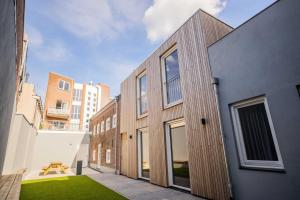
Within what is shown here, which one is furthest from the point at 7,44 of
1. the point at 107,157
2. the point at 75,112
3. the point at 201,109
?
the point at 75,112

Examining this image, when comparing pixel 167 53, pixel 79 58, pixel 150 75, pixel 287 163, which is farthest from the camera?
pixel 79 58

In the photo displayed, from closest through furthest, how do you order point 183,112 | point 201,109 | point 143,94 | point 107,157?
1. point 201,109
2. point 183,112
3. point 143,94
4. point 107,157

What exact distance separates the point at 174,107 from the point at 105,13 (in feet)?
15.4

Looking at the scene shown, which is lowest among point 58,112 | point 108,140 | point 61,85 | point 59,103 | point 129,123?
point 108,140

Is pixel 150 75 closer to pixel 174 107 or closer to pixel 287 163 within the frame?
pixel 174 107

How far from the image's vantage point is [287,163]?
299 centimetres

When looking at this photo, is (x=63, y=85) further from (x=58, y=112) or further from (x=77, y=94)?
(x=77, y=94)

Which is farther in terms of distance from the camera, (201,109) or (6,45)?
(201,109)

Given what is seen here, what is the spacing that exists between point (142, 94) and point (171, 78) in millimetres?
2666

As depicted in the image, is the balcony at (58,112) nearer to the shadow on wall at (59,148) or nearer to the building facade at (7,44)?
the shadow on wall at (59,148)

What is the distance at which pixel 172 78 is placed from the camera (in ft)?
22.7

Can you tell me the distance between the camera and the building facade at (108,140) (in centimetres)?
1136

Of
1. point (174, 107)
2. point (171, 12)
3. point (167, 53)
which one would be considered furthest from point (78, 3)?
point (174, 107)

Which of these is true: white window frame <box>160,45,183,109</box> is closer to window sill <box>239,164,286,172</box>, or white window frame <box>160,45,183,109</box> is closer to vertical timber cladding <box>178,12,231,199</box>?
vertical timber cladding <box>178,12,231,199</box>
